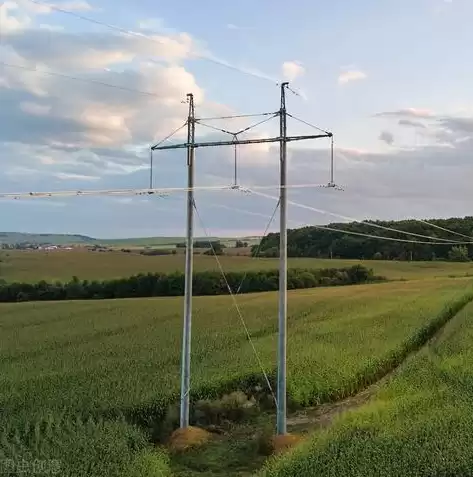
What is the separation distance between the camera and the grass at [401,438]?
12289 mm

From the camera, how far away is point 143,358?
2531 centimetres

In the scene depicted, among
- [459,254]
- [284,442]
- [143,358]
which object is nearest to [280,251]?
[284,442]

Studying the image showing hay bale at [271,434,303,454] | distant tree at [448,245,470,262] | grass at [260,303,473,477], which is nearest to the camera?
grass at [260,303,473,477]

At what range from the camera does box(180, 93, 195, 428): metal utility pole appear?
56.3 feet

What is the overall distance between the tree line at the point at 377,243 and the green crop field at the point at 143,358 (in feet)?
30.0

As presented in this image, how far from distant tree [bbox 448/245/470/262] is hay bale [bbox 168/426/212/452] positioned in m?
61.8

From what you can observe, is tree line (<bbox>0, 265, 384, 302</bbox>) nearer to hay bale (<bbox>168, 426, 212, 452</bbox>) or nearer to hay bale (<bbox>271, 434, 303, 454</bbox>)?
hay bale (<bbox>168, 426, 212, 452</bbox>)

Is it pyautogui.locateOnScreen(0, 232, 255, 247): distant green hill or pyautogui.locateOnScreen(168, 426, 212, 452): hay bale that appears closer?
pyautogui.locateOnScreen(168, 426, 212, 452): hay bale

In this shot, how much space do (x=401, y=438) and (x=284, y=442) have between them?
3.38 meters

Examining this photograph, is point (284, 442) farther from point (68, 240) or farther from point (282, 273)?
point (68, 240)

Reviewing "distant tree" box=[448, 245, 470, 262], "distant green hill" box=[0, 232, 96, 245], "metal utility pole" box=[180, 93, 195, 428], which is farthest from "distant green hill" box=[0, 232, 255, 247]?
"distant tree" box=[448, 245, 470, 262]

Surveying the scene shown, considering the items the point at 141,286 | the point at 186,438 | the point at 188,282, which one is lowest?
the point at 186,438

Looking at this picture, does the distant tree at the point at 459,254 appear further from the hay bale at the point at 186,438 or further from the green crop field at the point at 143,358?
the hay bale at the point at 186,438

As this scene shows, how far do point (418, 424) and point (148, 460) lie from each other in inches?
240
